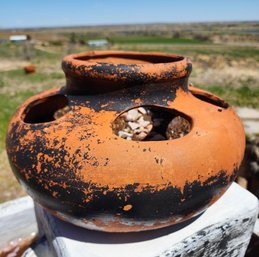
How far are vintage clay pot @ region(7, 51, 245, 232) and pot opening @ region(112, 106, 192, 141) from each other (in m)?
0.26

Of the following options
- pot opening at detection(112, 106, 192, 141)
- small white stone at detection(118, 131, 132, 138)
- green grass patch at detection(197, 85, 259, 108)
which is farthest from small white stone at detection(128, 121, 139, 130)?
green grass patch at detection(197, 85, 259, 108)

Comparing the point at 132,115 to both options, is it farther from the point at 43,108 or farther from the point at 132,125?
the point at 43,108

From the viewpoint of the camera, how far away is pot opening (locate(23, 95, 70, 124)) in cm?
229

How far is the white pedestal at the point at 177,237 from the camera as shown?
71.5 inches

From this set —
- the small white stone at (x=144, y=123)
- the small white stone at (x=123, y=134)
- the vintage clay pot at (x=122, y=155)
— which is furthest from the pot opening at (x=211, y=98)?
the small white stone at (x=123, y=134)

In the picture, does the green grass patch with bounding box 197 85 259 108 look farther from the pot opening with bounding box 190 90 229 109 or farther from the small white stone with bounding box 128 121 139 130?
the small white stone with bounding box 128 121 139 130

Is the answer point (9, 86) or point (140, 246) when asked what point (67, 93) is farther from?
point (9, 86)

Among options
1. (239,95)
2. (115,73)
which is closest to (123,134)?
(115,73)

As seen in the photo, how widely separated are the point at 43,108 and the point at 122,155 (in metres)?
1.23

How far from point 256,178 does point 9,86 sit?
378 inches

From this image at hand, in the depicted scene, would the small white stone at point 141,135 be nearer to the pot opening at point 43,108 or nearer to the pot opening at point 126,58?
the pot opening at point 126,58

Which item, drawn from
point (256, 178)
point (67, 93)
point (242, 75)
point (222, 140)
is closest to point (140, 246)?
point (222, 140)

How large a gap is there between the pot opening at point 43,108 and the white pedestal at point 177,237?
75 cm

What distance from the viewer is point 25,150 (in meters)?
1.68
